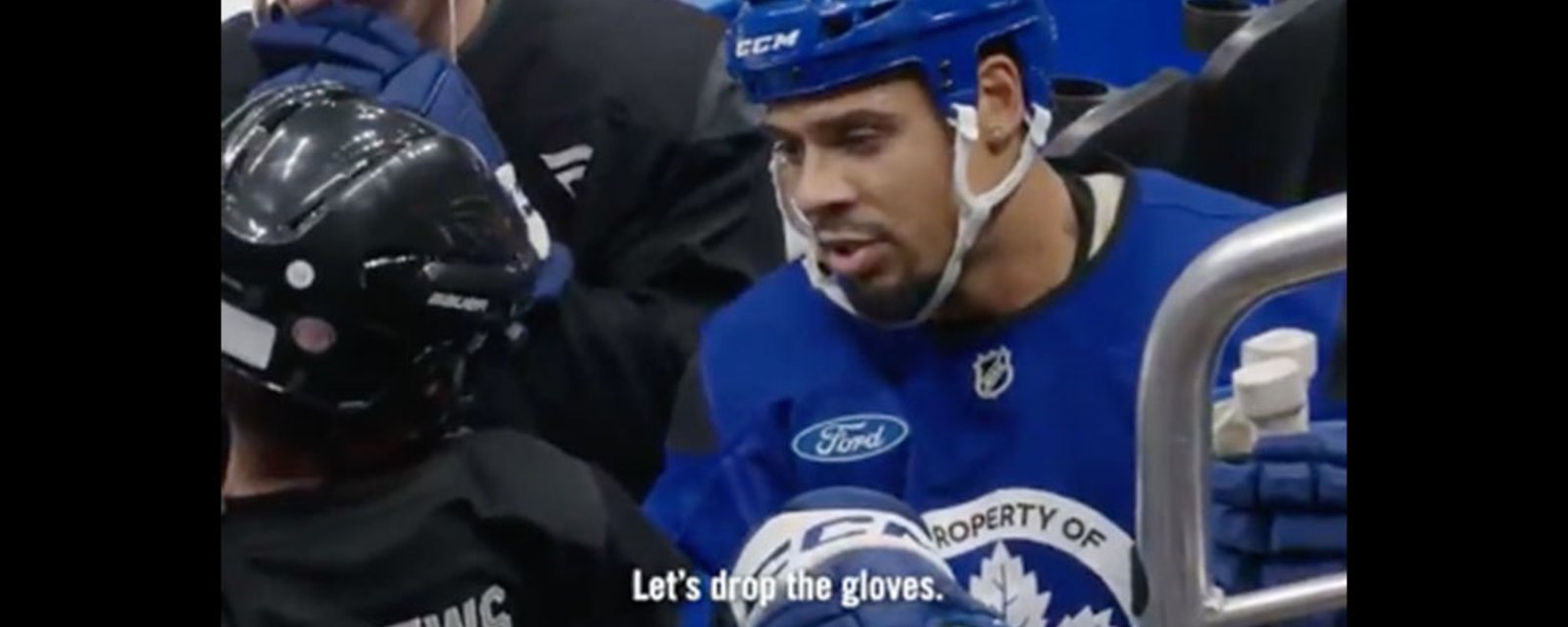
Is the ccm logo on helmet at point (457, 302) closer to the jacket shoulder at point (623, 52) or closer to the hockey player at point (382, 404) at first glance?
the hockey player at point (382, 404)

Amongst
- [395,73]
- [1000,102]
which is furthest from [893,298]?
[395,73]

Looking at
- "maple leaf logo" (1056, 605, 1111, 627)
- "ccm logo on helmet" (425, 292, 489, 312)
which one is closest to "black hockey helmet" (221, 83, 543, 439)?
"ccm logo on helmet" (425, 292, 489, 312)

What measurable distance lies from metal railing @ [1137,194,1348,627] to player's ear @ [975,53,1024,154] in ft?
0.94

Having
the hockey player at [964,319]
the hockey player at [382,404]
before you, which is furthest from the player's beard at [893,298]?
the hockey player at [382,404]

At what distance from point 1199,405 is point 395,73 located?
0.65m

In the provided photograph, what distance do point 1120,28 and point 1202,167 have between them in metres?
0.11

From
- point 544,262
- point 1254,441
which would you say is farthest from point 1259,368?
point 544,262

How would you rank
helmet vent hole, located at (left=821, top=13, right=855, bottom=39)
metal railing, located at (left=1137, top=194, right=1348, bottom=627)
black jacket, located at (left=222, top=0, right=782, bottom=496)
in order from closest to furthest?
metal railing, located at (left=1137, top=194, right=1348, bottom=627)
helmet vent hole, located at (left=821, top=13, right=855, bottom=39)
black jacket, located at (left=222, top=0, right=782, bottom=496)

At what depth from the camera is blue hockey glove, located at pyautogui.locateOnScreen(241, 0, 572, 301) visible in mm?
1523

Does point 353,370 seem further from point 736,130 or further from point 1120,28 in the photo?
point 1120,28

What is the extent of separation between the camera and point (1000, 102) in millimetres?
1465

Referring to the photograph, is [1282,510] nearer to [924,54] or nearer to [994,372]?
[994,372]

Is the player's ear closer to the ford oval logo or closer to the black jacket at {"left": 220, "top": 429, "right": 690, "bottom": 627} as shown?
the ford oval logo

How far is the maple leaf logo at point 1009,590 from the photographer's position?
1.51 metres
